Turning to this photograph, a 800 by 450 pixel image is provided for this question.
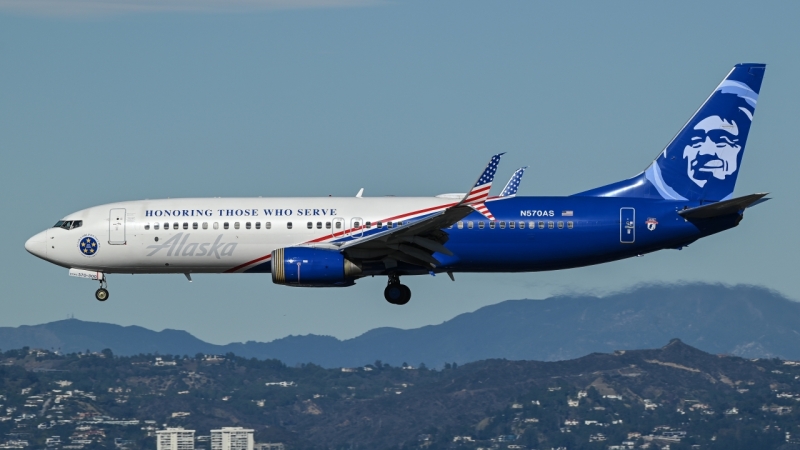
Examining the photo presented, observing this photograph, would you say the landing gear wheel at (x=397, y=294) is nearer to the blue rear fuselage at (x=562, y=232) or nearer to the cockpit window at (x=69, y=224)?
the blue rear fuselage at (x=562, y=232)

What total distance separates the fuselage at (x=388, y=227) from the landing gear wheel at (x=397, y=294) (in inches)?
30.0

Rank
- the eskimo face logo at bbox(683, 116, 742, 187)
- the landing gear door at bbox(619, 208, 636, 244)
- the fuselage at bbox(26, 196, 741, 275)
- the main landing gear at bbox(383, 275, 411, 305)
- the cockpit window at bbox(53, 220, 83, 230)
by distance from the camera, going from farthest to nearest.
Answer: the cockpit window at bbox(53, 220, 83, 230) → the eskimo face logo at bbox(683, 116, 742, 187) → the main landing gear at bbox(383, 275, 411, 305) → the landing gear door at bbox(619, 208, 636, 244) → the fuselage at bbox(26, 196, 741, 275)

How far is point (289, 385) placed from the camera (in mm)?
194125

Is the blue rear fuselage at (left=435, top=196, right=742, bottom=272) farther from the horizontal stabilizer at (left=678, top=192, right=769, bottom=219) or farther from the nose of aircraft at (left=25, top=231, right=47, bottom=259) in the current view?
the nose of aircraft at (left=25, top=231, right=47, bottom=259)

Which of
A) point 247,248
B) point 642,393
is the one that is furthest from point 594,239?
point 642,393

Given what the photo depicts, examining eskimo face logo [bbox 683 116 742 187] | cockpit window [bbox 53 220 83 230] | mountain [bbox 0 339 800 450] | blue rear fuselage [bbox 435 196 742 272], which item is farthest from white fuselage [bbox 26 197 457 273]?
mountain [bbox 0 339 800 450]

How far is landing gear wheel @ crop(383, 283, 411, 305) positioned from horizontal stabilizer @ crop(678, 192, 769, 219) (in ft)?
37.6

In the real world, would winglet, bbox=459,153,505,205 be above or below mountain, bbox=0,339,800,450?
above

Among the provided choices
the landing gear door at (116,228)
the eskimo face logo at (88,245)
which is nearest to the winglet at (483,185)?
the landing gear door at (116,228)

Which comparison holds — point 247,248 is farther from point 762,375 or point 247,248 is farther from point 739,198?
point 762,375

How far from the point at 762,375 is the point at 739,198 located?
5251 inches

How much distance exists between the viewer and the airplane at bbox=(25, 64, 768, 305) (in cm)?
5838

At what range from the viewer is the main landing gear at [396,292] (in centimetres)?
6066

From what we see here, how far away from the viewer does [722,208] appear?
58.0 meters
